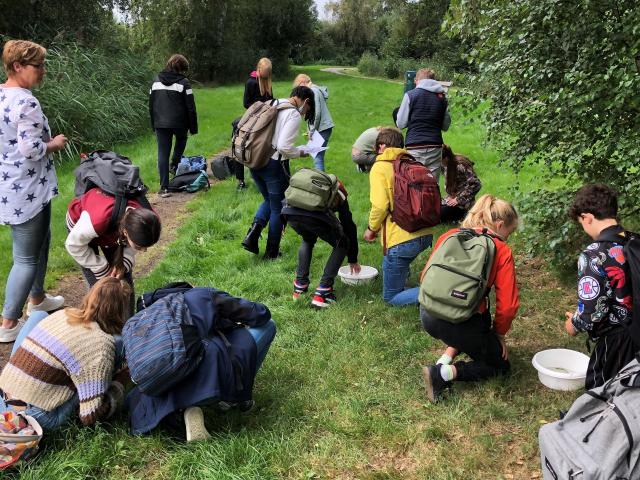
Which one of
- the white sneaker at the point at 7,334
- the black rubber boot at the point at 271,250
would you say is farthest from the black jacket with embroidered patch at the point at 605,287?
the white sneaker at the point at 7,334

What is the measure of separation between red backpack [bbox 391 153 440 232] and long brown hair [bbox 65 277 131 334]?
2184mm

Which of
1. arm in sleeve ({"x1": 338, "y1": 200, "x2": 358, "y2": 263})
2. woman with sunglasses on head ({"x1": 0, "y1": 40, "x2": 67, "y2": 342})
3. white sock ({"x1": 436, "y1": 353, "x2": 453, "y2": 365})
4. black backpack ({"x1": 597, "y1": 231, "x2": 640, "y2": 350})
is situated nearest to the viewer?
black backpack ({"x1": 597, "y1": 231, "x2": 640, "y2": 350})

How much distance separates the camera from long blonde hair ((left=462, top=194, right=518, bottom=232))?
→ 11.7 feet

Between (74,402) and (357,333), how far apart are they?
209 centimetres

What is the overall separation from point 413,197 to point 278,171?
176 cm

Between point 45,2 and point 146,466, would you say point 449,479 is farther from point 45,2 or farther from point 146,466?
point 45,2

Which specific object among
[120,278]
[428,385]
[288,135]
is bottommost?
[428,385]

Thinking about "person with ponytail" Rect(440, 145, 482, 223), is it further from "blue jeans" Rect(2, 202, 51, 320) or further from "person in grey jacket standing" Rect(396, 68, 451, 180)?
"blue jeans" Rect(2, 202, 51, 320)

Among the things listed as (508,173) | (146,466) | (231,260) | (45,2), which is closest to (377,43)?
(45,2)

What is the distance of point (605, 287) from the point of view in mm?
3039

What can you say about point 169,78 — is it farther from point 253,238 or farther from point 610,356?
point 610,356

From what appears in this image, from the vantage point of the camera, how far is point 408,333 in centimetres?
447

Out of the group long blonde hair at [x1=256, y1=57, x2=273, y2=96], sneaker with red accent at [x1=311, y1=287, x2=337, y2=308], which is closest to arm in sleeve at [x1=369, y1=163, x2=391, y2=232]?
sneaker with red accent at [x1=311, y1=287, x2=337, y2=308]

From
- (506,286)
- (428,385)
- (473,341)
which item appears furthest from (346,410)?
(506,286)
